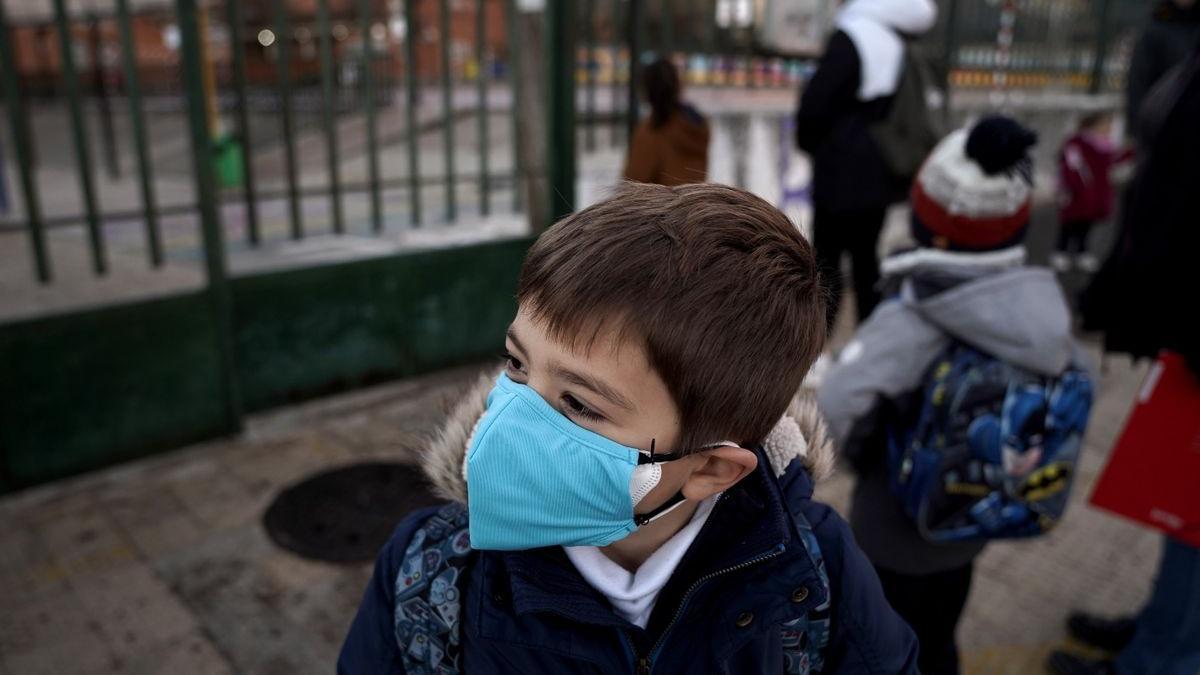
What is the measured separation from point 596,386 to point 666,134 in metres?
3.75

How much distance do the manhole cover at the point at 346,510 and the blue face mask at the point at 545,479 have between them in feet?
5.90

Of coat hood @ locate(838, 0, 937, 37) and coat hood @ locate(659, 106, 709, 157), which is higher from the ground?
coat hood @ locate(838, 0, 937, 37)

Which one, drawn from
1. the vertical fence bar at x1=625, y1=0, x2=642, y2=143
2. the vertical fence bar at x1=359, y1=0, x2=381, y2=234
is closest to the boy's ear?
the vertical fence bar at x1=359, y1=0, x2=381, y2=234

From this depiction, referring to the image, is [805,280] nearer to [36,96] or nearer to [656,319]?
[656,319]

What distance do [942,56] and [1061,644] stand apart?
5.77 metres

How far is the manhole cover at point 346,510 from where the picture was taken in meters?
3.08

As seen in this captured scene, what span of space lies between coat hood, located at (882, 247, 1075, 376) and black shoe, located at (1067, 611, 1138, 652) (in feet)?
3.90

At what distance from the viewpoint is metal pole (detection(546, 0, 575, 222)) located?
4.58m

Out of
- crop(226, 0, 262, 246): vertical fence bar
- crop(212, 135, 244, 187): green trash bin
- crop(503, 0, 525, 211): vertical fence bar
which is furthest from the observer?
crop(212, 135, 244, 187): green trash bin

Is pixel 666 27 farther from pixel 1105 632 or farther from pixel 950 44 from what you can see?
→ pixel 1105 632

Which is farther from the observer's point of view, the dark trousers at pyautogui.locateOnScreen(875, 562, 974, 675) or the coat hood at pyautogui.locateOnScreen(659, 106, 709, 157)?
the coat hood at pyautogui.locateOnScreen(659, 106, 709, 157)

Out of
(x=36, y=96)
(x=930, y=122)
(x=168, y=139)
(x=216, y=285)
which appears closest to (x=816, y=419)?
(x=216, y=285)

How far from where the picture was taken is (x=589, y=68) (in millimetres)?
5102

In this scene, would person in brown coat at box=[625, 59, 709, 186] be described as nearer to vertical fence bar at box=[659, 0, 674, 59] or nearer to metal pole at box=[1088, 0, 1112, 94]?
vertical fence bar at box=[659, 0, 674, 59]
